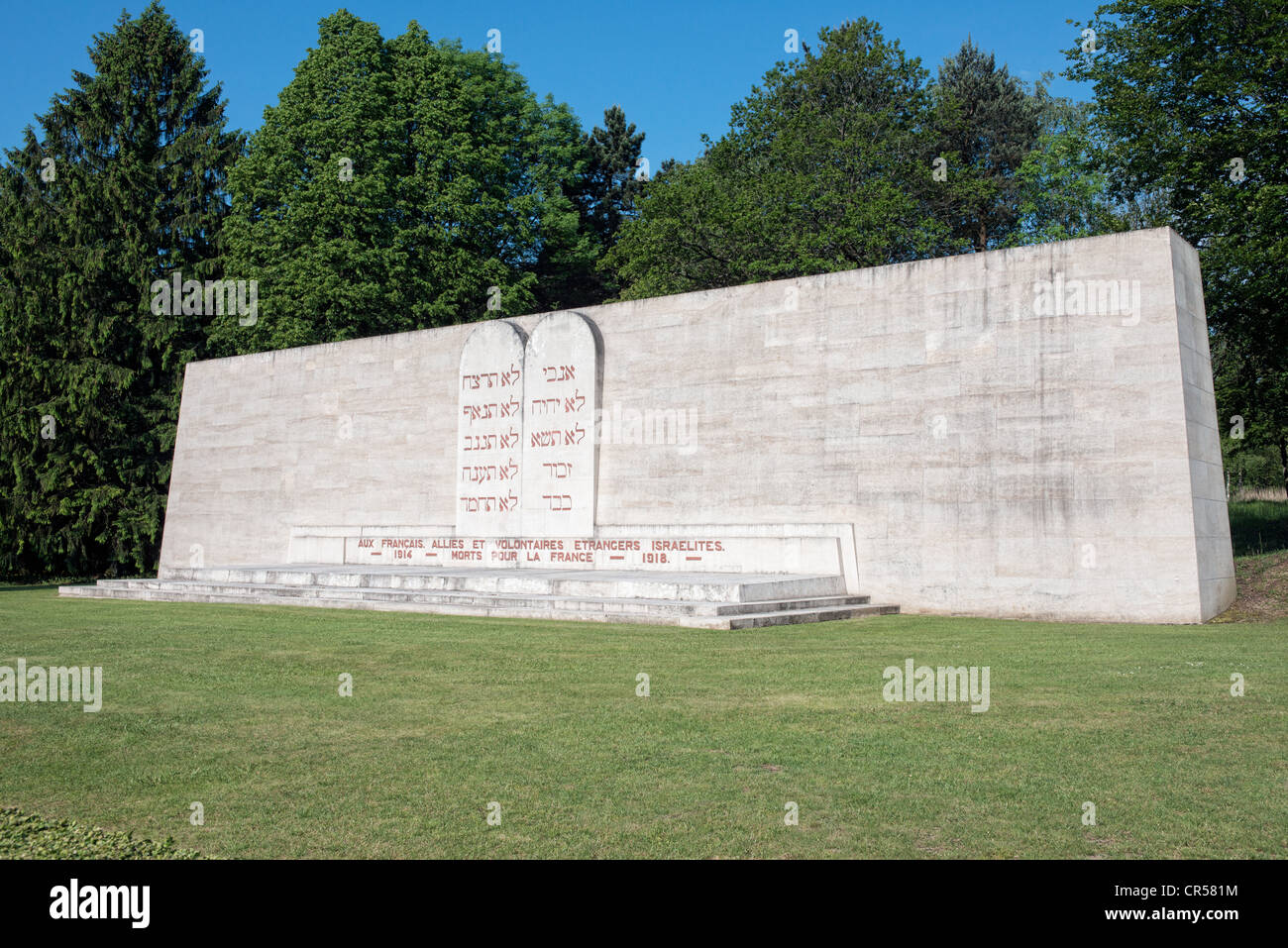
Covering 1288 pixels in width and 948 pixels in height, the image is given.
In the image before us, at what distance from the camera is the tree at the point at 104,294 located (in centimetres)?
3625

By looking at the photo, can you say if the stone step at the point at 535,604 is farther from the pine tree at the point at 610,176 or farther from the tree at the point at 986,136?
the pine tree at the point at 610,176

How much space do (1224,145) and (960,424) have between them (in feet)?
44.3

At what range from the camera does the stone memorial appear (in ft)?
55.0

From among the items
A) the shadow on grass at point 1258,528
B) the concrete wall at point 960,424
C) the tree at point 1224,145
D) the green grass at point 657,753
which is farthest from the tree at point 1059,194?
the green grass at point 657,753

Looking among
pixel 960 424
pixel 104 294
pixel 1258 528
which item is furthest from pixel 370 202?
pixel 1258 528

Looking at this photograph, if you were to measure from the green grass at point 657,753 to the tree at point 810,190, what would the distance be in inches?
1044

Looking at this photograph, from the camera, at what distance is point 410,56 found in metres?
39.7

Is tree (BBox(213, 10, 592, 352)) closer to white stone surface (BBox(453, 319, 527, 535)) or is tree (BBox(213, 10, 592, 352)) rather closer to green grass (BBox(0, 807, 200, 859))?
white stone surface (BBox(453, 319, 527, 535))

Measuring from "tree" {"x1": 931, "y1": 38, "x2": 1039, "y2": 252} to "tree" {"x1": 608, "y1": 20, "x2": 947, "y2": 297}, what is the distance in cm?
283

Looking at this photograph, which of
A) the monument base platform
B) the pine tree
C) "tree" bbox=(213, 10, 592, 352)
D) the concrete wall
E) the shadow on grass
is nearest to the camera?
the monument base platform

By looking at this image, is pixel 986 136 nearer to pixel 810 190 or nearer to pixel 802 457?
pixel 810 190

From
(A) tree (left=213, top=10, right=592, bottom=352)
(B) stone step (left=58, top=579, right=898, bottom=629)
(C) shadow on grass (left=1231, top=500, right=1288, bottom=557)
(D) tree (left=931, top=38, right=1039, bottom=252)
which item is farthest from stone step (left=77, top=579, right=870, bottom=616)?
(D) tree (left=931, top=38, right=1039, bottom=252)
